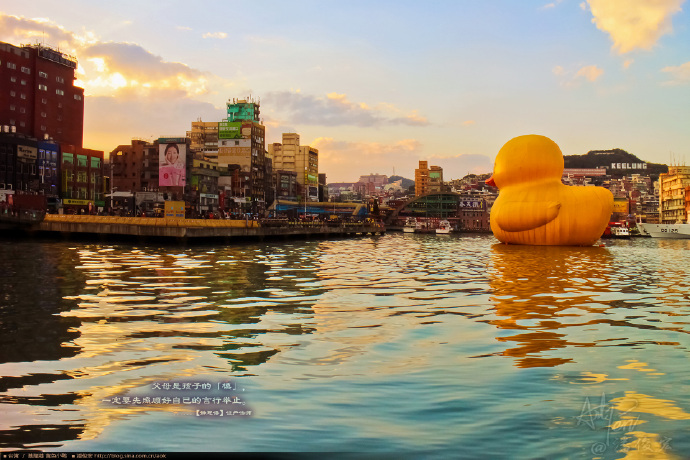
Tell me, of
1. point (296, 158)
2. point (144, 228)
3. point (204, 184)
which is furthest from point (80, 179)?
point (296, 158)

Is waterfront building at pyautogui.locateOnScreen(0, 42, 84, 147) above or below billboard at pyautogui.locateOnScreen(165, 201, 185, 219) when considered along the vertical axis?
above

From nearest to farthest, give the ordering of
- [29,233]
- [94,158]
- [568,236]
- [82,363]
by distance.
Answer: [82,363] < [568,236] < [29,233] < [94,158]

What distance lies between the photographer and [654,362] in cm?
680

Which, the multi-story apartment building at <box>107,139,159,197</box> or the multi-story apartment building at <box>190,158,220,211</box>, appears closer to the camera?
the multi-story apartment building at <box>107,139,159,197</box>

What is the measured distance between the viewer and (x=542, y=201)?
1412 inches

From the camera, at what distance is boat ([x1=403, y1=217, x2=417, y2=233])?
132875mm

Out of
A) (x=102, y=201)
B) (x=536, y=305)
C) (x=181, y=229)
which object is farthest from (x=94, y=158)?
(x=536, y=305)

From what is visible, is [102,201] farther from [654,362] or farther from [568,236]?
[654,362]

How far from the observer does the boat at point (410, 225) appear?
132875mm

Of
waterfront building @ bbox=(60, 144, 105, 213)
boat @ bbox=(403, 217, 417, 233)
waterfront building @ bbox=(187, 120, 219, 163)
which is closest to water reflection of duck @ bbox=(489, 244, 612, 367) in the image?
waterfront building @ bbox=(60, 144, 105, 213)

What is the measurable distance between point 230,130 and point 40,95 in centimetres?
4909

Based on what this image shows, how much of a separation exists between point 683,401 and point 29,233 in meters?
47.1

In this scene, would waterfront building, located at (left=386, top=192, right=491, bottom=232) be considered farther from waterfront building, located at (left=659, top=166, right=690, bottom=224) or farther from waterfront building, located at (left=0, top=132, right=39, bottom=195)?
waterfront building, located at (left=0, top=132, right=39, bottom=195)

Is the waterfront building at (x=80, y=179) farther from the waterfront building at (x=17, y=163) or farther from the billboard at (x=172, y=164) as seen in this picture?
the billboard at (x=172, y=164)
